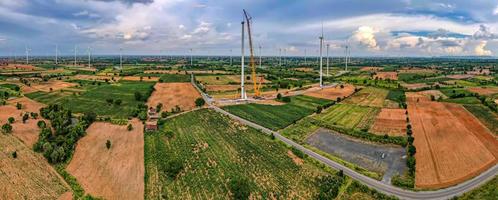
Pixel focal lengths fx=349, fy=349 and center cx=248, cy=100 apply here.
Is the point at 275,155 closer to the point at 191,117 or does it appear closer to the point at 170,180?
the point at 170,180

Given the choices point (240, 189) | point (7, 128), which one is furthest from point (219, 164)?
point (7, 128)

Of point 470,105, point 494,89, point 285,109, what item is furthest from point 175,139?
point 494,89

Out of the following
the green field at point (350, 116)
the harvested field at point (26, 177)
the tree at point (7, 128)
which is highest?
the green field at point (350, 116)

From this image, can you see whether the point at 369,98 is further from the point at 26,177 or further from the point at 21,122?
the point at 21,122

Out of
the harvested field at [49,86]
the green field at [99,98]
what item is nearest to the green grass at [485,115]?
the green field at [99,98]

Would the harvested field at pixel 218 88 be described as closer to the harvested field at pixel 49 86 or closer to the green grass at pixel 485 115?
the harvested field at pixel 49 86

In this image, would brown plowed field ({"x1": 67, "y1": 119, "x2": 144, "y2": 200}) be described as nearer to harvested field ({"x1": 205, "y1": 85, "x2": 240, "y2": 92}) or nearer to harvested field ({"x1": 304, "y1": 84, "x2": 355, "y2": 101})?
harvested field ({"x1": 205, "y1": 85, "x2": 240, "y2": 92})
